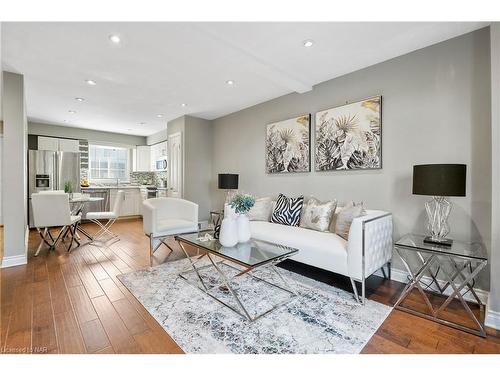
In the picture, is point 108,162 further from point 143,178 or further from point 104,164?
point 143,178

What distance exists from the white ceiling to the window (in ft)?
9.02

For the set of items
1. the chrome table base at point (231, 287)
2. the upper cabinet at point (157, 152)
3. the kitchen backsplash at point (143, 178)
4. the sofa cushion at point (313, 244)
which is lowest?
the chrome table base at point (231, 287)

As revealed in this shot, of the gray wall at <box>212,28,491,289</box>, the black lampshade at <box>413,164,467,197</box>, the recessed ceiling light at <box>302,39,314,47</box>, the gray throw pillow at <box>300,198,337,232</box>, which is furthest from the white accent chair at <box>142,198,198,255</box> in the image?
the black lampshade at <box>413,164,467,197</box>

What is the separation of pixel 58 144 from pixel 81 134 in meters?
0.58

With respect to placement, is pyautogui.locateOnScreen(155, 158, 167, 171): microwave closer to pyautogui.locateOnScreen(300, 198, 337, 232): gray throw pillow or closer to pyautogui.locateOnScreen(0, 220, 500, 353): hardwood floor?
pyautogui.locateOnScreen(0, 220, 500, 353): hardwood floor

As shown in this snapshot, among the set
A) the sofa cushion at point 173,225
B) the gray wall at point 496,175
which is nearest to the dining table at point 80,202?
the sofa cushion at point 173,225

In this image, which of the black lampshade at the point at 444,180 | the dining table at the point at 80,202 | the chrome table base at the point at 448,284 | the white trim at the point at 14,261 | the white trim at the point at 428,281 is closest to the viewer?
the chrome table base at the point at 448,284

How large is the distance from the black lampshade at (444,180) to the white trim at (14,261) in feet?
14.9

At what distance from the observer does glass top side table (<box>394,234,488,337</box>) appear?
1.79m

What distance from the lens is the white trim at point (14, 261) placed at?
294 cm

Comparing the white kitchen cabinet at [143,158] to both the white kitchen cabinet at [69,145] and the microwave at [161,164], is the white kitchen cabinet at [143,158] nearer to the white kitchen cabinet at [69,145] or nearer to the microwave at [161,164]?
the microwave at [161,164]

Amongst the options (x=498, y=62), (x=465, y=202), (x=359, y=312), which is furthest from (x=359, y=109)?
(x=359, y=312)
